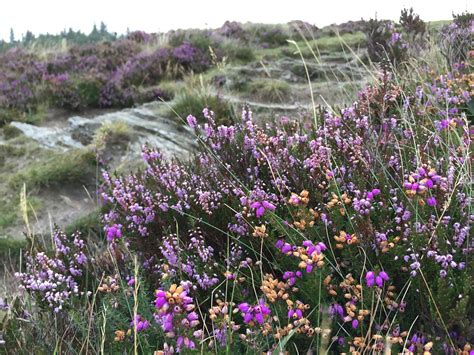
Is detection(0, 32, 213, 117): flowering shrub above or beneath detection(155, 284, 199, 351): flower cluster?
above

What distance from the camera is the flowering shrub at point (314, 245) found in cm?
178

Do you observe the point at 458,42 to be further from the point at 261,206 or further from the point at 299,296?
the point at 299,296

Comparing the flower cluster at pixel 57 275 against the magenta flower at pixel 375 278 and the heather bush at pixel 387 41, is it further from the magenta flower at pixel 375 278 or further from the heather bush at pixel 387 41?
the heather bush at pixel 387 41

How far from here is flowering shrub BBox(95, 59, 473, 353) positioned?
1.78 m

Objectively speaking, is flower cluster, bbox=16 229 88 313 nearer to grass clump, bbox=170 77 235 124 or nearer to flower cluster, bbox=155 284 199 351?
flower cluster, bbox=155 284 199 351

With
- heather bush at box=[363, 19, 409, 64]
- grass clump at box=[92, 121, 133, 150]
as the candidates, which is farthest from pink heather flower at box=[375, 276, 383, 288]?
grass clump at box=[92, 121, 133, 150]

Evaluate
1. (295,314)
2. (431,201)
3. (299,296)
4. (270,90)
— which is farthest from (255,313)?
(270,90)

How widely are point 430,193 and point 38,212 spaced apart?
15.9 ft

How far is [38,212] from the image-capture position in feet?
19.1

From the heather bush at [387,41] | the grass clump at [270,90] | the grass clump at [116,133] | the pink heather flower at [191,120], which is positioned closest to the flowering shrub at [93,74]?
the grass clump at [270,90]

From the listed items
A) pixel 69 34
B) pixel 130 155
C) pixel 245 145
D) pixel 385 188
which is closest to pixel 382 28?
pixel 130 155

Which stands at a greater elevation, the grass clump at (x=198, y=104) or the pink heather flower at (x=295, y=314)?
the grass clump at (x=198, y=104)

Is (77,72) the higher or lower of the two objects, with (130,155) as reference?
higher

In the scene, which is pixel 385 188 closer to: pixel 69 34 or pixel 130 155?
pixel 130 155
